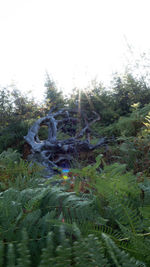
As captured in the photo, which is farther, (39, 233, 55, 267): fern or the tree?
the tree

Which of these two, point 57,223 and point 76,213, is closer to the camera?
point 57,223

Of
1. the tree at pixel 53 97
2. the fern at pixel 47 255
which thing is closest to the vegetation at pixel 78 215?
the fern at pixel 47 255

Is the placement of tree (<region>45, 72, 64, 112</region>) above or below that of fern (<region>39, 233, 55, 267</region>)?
above

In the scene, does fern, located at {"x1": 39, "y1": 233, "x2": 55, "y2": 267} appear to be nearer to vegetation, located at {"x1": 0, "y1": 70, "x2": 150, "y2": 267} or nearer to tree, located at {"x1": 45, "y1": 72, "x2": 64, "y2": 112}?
vegetation, located at {"x1": 0, "y1": 70, "x2": 150, "y2": 267}

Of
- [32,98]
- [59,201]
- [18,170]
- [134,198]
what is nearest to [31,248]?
[59,201]

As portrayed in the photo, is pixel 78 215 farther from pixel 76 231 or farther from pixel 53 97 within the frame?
pixel 53 97

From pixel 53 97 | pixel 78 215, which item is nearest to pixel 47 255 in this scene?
pixel 78 215

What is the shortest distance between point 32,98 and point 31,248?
9641mm

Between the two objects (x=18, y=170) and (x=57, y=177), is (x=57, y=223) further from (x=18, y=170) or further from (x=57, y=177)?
(x=18, y=170)

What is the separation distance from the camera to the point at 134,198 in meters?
0.90

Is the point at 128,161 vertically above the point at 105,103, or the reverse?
the point at 105,103

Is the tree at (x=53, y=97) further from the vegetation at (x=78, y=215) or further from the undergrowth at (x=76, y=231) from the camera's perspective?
the undergrowth at (x=76, y=231)

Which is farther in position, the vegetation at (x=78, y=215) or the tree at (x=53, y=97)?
the tree at (x=53, y=97)

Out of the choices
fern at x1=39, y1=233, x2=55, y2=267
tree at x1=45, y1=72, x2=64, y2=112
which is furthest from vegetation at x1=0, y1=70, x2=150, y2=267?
tree at x1=45, y1=72, x2=64, y2=112
